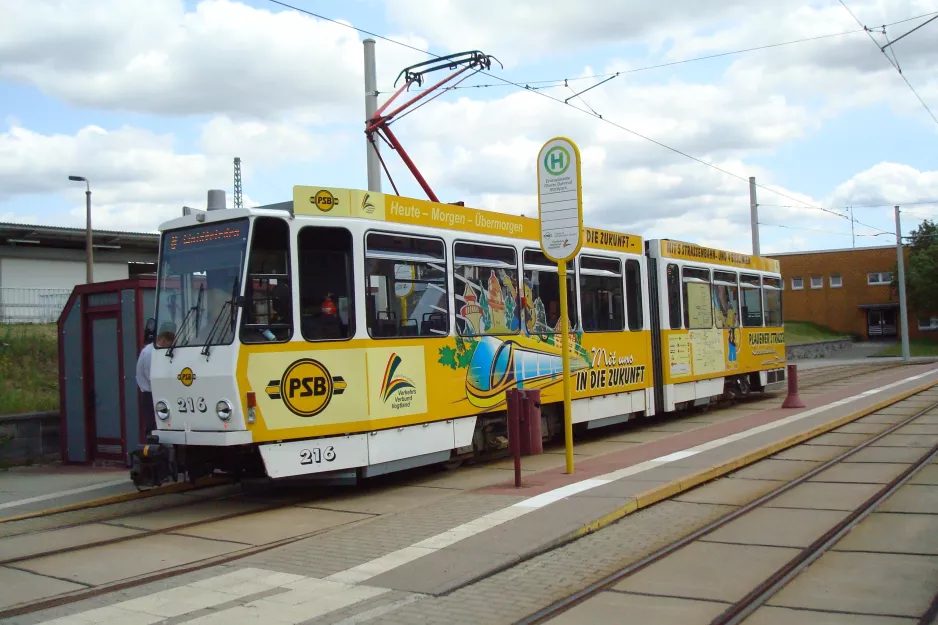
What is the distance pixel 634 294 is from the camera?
1562 cm

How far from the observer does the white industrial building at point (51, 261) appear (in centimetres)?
3048

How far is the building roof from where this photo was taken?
33.6 meters

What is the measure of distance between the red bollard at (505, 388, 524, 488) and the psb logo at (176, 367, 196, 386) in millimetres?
3408

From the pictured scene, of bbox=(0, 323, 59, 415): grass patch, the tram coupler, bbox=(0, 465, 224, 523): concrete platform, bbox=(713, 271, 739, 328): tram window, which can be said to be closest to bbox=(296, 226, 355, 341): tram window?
the tram coupler

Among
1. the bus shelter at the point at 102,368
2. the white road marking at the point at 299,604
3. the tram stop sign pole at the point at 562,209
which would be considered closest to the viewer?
the white road marking at the point at 299,604

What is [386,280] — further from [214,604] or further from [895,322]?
[895,322]

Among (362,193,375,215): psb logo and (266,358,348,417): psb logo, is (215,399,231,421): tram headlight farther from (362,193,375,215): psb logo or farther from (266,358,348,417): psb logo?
(362,193,375,215): psb logo

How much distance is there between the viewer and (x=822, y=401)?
66.1 ft

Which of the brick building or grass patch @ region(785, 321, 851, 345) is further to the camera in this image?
the brick building

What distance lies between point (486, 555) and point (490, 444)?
5.12 m

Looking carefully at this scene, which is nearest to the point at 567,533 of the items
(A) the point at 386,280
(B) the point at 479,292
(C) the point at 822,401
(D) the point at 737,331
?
(A) the point at 386,280

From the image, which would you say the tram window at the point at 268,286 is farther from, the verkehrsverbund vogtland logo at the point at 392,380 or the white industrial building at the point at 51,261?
the white industrial building at the point at 51,261

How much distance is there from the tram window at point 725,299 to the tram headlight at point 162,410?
12.3 m

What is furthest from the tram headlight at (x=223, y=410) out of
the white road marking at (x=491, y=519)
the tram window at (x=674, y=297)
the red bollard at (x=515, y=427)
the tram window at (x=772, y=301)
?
the tram window at (x=772, y=301)
